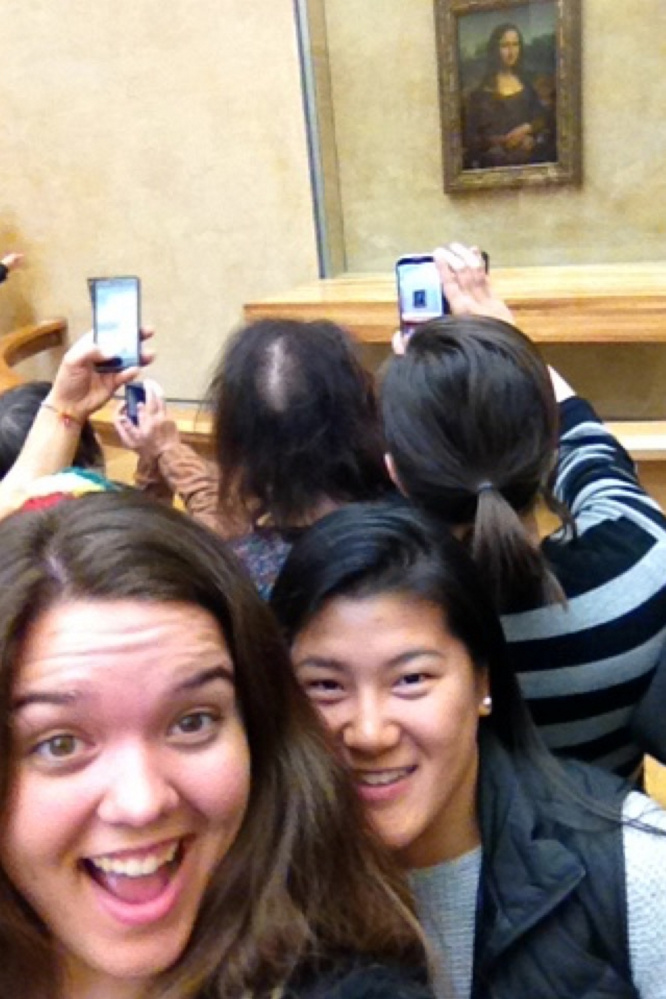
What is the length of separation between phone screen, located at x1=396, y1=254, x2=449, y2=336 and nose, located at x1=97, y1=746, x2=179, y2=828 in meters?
1.62

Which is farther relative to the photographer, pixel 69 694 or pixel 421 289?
pixel 421 289

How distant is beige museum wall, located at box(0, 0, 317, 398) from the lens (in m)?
6.63

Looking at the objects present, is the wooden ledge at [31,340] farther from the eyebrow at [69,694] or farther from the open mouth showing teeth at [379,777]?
the eyebrow at [69,694]

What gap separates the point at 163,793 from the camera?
3.01 ft

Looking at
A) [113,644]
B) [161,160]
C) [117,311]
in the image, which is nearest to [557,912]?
[113,644]

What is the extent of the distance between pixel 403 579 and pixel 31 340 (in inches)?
270

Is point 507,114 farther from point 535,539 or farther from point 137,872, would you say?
point 137,872

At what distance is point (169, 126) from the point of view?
275 inches

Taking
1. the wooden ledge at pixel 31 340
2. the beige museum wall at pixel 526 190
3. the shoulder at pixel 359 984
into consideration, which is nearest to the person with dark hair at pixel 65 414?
the shoulder at pixel 359 984

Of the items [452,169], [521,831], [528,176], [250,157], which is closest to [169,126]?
[250,157]

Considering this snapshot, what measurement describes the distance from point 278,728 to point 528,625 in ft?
1.68

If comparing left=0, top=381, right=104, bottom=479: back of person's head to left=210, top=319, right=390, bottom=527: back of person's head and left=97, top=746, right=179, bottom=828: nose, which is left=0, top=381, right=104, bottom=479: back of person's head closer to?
left=210, top=319, right=390, bottom=527: back of person's head

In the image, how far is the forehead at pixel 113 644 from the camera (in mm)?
919

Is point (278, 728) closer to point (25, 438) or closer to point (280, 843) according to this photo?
point (280, 843)
